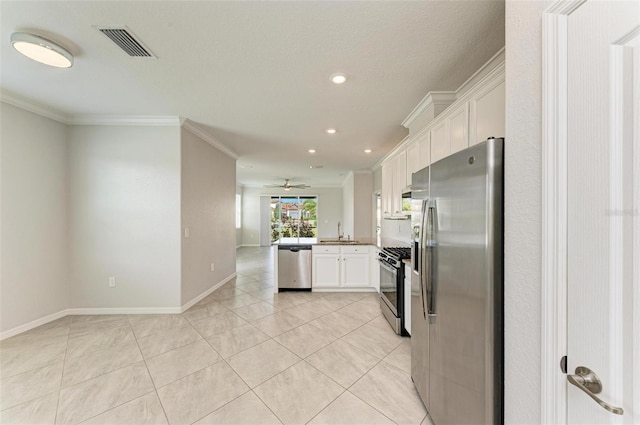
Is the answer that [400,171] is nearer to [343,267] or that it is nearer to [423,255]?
[343,267]

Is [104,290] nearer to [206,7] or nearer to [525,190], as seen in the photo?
[206,7]

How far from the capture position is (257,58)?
2.03 m

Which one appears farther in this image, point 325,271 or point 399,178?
point 325,271

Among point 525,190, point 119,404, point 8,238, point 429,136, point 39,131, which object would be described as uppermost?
point 39,131

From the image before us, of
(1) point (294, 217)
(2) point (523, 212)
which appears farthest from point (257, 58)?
(1) point (294, 217)

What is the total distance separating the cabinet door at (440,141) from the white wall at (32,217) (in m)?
4.65

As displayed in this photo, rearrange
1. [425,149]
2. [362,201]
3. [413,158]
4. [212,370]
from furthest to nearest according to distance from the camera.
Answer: [362,201], [413,158], [425,149], [212,370]

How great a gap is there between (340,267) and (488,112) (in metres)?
3.35

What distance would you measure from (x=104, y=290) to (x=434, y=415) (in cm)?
420

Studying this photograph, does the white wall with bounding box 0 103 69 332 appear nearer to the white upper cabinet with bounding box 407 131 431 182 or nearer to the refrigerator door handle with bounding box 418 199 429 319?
the refrigerator door handle with bounding box 418 199 429 319

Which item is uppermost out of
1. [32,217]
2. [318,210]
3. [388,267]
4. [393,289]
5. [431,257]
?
[318,210]

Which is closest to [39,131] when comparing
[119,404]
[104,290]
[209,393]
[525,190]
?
[104,290]

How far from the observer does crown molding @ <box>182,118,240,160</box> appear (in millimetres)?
3553

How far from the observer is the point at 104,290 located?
135 inches
